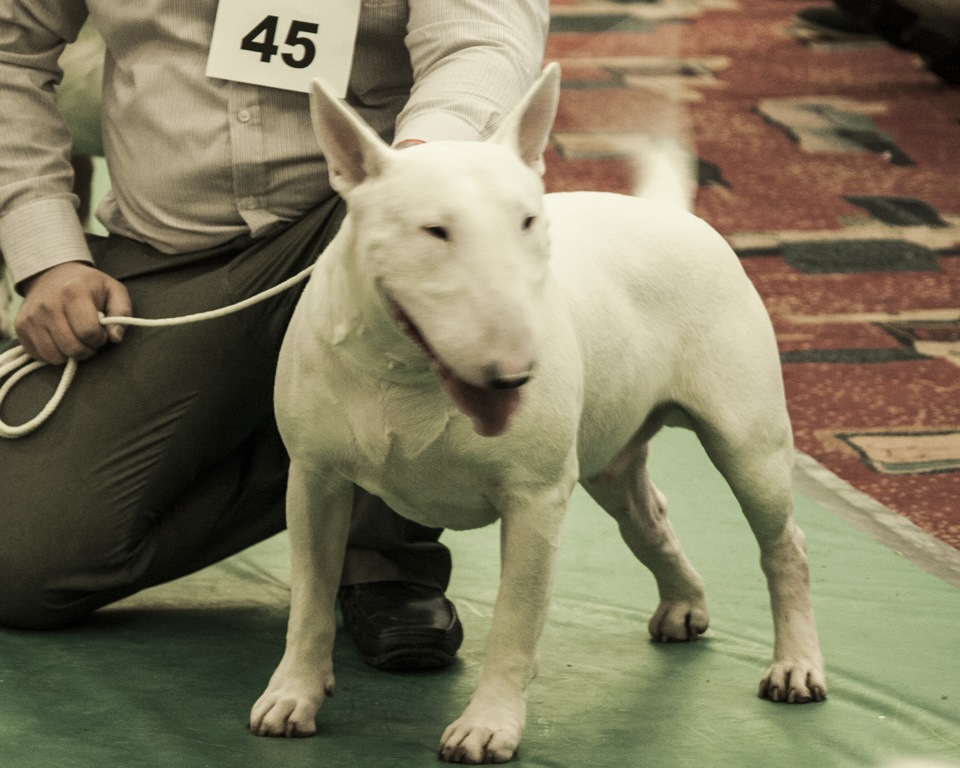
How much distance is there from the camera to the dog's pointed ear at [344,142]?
Answer: 1505 mm

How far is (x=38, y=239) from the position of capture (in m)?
2.21

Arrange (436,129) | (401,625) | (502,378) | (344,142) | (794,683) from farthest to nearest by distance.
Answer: (401,625), (794,683), (436,129), (344,142), (502,378)

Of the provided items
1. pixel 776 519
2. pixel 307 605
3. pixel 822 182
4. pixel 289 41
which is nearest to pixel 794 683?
pixel 776 519

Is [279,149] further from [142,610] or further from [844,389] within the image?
[844,389]

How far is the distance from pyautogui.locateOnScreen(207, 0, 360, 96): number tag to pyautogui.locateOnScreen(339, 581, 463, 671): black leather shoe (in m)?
0.70

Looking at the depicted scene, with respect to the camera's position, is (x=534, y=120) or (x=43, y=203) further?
(x=43, y=203)

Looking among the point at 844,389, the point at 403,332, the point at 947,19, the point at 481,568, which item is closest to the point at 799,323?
the point at 844,389

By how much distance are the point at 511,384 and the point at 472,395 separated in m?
0.08

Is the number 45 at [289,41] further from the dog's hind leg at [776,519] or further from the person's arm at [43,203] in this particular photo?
the dog's hind leg at [776,519]

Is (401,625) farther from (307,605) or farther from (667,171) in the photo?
(667,171)

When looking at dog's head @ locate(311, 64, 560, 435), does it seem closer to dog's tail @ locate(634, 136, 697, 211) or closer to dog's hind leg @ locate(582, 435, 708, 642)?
dog's hind leg @ locate(582, 435, 708, 642)

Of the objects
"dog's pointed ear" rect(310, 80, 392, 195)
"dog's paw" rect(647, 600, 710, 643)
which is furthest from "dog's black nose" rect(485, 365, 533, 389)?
"dog's paw" rect(647, 600, 710, 643)

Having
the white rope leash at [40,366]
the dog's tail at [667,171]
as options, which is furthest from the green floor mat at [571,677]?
the dog's tail at [667,171]

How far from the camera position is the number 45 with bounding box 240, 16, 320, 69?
2135mm
